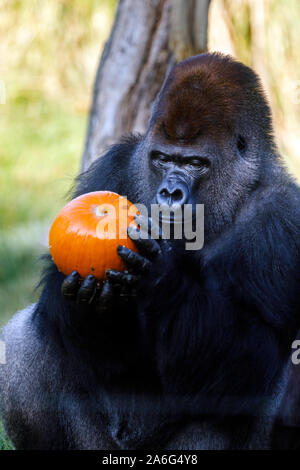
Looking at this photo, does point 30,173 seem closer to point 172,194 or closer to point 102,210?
point 172,194

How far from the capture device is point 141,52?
18.2ft

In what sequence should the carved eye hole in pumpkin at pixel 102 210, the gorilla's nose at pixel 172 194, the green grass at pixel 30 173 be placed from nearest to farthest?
the carved eye hole in pumpkin at pixel 102 210, the gorilla's nose at pixel 172 194, the green grass at pixel 30 173

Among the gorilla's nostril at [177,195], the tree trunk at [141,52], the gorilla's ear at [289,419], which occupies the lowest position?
the gorilla's ear at [289,419]

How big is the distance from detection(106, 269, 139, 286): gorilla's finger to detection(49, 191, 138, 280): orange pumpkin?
0.05 m

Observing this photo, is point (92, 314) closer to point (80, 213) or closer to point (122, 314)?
point (122, 314)

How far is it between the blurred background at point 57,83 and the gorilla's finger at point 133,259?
5.35 meters

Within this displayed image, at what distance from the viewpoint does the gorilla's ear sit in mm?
2955

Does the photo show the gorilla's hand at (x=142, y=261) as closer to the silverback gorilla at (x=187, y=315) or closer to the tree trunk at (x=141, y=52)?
the silverback gorilla at (x=187, y=315)

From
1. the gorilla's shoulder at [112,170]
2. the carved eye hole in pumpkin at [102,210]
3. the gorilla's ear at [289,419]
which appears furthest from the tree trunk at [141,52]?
the gorilla's ear at [289,419]

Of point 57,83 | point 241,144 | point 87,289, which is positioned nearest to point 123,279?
point 87,289

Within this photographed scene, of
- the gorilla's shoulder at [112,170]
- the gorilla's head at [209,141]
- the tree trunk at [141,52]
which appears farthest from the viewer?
the tree trunk at [141,52]

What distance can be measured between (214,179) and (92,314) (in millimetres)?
900

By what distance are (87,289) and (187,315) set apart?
454mm

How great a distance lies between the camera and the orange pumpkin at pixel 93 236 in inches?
112
